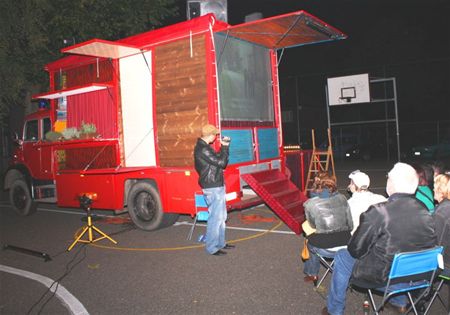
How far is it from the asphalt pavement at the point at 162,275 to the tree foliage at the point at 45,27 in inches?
301

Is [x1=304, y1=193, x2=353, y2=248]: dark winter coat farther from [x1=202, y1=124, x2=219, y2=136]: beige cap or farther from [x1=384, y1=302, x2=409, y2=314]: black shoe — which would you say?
[x1=202, y1=124, x2=219, y2=136]: beige cap

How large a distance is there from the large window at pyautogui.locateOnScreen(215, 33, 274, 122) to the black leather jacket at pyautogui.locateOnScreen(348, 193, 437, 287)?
14.1 ft

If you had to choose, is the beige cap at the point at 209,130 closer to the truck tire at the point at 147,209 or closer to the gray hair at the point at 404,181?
the truck tire at the point at 147,209

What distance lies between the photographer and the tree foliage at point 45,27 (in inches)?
522

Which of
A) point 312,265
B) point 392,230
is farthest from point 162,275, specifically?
point 392,230

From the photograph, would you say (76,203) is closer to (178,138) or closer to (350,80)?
(178,138)

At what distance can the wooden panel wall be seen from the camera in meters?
6.93

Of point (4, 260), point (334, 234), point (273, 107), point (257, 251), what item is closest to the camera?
point (334, 234)

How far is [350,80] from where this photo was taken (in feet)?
55.0

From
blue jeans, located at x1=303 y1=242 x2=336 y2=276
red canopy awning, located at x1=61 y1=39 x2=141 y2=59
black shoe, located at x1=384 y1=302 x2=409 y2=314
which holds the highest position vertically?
red canopy awning, located at x1=61 y1=39 x2=141 y2=59

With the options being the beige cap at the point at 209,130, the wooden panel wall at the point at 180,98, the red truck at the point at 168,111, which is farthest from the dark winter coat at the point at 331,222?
the wooden panel wall at the point at 180,98

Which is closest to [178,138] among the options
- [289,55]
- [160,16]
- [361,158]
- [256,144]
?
[256,144]

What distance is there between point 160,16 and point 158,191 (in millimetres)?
10716

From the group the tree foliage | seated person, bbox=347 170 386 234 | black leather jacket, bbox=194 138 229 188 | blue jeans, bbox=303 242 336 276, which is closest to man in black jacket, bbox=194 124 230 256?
black leather jacket, bbox=194 138 229 188
